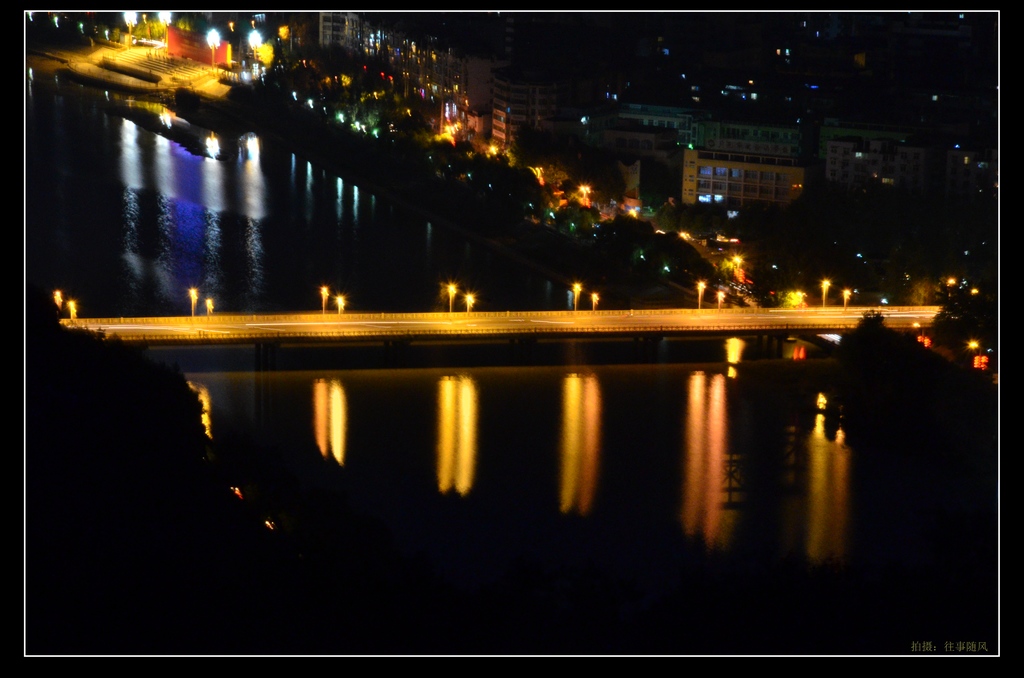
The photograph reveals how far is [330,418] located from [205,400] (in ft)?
1.57

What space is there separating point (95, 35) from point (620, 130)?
555 centimetres

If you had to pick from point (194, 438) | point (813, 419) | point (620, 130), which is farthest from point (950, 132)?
point (194, 438)

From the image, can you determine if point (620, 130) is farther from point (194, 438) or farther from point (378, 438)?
point (194, 438)

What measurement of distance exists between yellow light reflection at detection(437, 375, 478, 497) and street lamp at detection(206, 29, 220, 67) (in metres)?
8.18

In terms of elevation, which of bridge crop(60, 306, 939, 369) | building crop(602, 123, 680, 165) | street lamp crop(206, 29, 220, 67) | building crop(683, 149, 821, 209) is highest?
street lamp crop(206, 29, 220, 67)

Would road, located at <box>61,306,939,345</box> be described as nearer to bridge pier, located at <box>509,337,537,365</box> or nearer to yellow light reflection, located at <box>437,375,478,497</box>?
bridge pier, located at <box>509,337,537,365</box>

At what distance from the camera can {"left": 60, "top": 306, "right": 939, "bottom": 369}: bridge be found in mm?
7258

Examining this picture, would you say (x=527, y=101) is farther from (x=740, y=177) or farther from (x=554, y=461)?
(x=554, y=461)

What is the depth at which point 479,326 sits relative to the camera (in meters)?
7.57

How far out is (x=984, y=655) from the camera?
4594mm

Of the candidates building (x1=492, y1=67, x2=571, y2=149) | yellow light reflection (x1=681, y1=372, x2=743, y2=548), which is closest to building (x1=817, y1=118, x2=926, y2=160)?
building (x1=492, y1=67, x2=571, y2=149)

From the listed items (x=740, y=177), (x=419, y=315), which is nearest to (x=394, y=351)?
(x=419, y=315)

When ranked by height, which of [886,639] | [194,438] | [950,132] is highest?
[950,132]

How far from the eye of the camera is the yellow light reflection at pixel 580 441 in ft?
19.3
